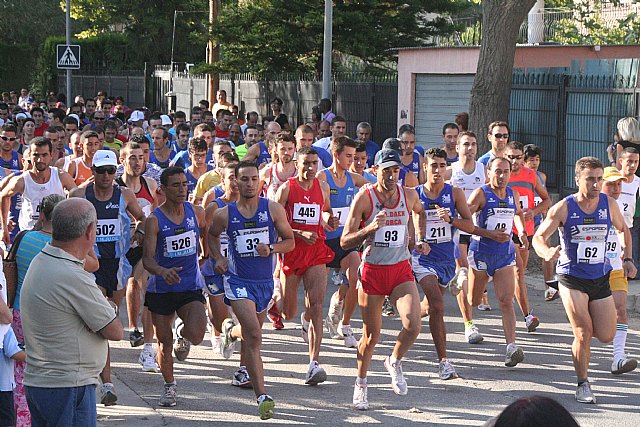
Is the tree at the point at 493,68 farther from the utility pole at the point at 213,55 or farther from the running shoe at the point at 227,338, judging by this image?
the utility pole at the point at 213,55

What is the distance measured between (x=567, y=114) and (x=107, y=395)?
1136cm

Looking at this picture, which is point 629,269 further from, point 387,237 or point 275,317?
point 275,317

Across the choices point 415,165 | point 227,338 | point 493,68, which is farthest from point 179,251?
point 493,68

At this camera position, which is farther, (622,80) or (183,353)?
(622,80)

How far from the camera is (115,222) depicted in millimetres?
9633

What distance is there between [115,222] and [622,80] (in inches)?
374

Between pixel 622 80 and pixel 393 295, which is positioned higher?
pixel 622 80

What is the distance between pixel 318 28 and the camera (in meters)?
27.7

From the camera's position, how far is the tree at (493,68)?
56.0ft

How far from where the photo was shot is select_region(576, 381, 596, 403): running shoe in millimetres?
8781

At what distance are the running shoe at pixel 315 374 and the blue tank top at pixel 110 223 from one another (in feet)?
6.34

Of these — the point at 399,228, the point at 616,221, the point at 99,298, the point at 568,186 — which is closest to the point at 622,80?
the point at 568,186

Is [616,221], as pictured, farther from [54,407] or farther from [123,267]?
[54,407]

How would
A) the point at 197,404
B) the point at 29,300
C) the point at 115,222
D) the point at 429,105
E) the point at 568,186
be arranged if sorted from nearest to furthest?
1. the point at 29,300
2. the point at 197,404
3. the point at 115,222
4. the point at 568,186
5. the point at 429,105
